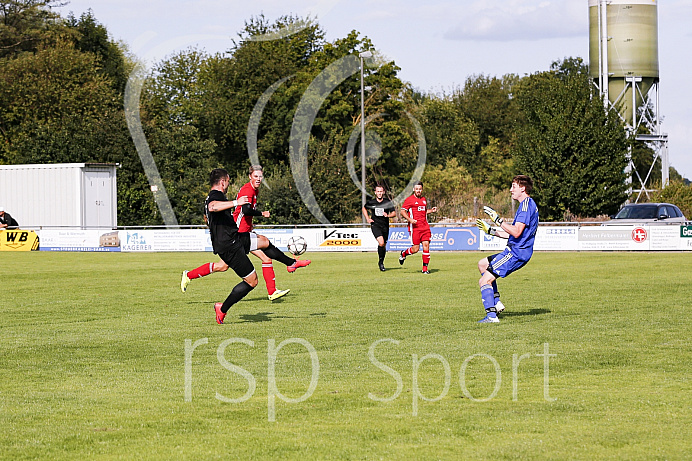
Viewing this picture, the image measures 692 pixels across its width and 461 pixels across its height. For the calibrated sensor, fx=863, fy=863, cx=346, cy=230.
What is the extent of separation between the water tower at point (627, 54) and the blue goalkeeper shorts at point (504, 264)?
4566cm

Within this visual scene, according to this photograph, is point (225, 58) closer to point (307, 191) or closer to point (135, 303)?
point (307, 191)

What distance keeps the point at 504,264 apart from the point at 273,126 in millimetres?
53277

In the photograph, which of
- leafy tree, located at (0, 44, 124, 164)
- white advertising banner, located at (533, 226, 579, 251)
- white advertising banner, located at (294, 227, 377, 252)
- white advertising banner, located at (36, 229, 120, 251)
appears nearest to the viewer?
white advertising banner, located at (533, 226, 579, 251)

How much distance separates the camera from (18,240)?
133 feet

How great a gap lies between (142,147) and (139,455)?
2159 inches

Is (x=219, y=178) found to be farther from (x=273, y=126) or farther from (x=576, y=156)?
(x=273, y=126)

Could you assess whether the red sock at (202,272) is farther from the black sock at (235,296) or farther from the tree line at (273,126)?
the tree line at (273,126)

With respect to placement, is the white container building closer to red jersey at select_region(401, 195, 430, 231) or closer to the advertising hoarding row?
the advertising hoarding row

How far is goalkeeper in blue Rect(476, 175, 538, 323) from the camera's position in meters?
12.0

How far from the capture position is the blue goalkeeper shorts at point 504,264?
12188 millimetres

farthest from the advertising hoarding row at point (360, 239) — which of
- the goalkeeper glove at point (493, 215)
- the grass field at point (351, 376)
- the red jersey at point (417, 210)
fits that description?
the goalkeeper glove at point (493, 215)

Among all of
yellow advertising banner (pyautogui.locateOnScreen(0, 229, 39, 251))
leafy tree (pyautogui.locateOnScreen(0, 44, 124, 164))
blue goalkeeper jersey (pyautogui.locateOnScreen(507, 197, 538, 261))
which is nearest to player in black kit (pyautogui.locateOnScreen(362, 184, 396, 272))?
blue goalkeeper jersey (pyautogui.locateOnScreen(507, 197, 538, 261))

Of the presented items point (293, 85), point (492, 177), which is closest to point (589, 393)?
point (293, 85)

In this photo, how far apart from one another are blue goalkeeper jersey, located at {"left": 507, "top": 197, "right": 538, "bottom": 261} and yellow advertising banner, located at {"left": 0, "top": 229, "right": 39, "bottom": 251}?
108 feet
